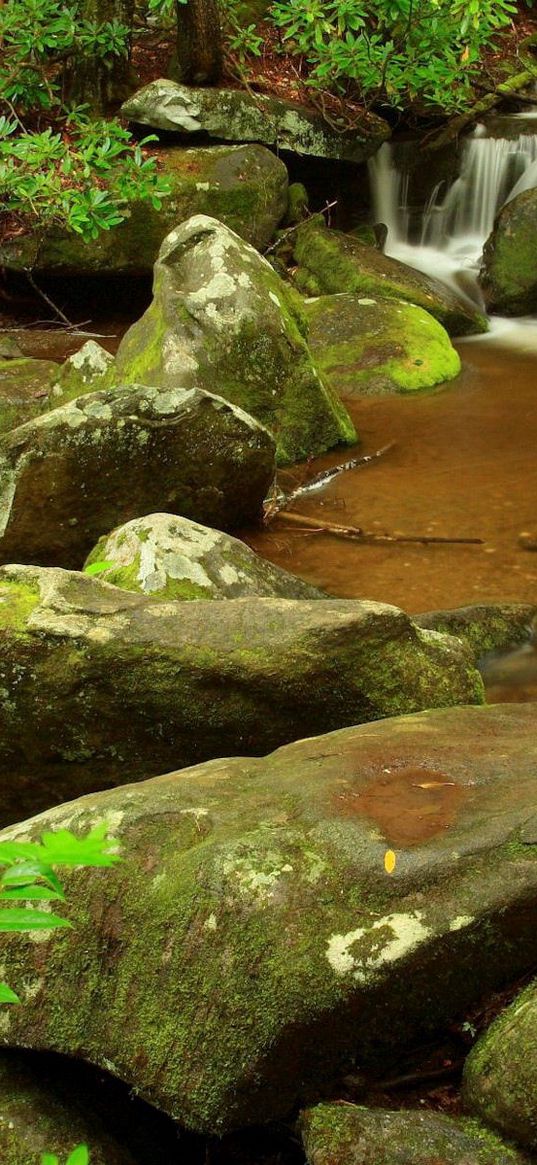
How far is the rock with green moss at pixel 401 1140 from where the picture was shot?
85.6 inches

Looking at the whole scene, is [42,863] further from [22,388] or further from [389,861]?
[22,388]

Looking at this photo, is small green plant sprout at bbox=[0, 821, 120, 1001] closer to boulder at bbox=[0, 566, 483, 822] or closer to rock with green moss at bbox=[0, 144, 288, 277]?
boulder at bbox=[0, 566, 483, 822]

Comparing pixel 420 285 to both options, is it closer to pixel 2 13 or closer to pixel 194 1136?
pixel 2 13

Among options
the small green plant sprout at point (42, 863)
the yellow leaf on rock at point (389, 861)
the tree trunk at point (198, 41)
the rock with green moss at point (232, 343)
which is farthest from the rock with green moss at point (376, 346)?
the small green plant sprout at point (42, 863)

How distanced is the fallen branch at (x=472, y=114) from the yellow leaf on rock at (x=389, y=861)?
12482 mm

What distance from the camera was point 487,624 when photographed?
17.3ft

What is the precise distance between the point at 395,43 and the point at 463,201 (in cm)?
205

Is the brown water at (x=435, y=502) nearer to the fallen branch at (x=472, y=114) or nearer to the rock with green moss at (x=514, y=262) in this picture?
the rock with green moss at (x=514, y=262)

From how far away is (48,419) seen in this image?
5883 millimetres

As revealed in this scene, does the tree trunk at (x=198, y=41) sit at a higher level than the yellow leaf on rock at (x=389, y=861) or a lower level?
higher

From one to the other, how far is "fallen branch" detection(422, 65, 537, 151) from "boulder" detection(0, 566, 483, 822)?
1122 centimetres

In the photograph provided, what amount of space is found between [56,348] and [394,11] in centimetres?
447

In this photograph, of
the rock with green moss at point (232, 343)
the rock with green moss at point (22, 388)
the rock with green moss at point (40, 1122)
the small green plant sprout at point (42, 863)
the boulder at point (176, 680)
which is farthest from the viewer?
the rock with green moss at point (22, 388)

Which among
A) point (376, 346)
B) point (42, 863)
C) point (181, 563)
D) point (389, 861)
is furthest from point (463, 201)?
point (42, 863)
